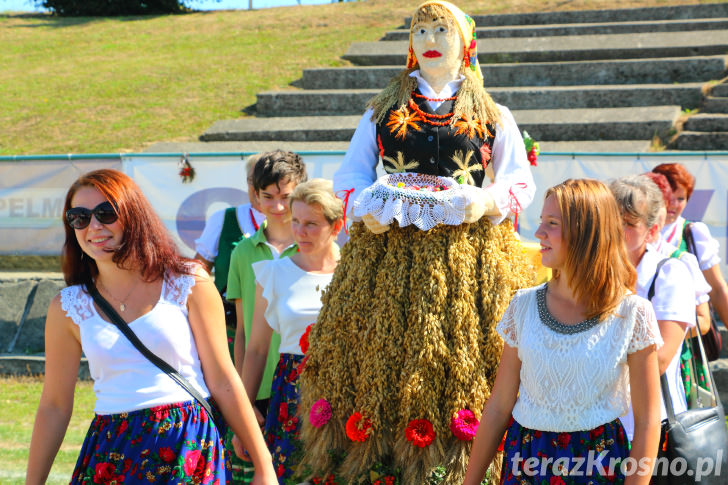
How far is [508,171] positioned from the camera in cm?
315

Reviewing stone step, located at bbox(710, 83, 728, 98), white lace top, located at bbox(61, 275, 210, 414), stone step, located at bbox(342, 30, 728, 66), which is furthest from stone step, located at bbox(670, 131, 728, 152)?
white lace top, located at bbox(61, 275, 210, 414)

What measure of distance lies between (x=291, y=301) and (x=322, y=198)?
18.1 inches

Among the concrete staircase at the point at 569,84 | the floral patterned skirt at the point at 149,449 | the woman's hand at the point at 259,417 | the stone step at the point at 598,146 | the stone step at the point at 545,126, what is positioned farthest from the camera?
the concrete staircase at the point at 569,84

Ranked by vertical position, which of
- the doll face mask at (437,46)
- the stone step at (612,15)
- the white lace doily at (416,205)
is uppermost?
the stone step at (612,15)

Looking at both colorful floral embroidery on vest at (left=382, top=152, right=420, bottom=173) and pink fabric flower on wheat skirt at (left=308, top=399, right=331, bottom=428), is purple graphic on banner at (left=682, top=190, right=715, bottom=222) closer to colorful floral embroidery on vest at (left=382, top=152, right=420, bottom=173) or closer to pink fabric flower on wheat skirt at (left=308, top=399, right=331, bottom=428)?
colorful floral embroidery on vest at (left=382, top=152, right=420, bottom=173)

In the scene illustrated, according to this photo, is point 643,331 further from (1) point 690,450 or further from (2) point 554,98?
(2) point 554,98

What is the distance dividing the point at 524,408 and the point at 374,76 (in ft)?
34.7

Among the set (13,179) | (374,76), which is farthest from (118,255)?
(374,76)

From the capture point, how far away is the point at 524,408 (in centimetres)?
243

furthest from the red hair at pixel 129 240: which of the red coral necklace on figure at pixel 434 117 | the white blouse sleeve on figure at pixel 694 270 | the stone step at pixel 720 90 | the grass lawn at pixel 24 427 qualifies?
the stone step at pixel 720 90

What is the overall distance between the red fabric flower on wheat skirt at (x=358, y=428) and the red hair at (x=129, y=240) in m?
0.83

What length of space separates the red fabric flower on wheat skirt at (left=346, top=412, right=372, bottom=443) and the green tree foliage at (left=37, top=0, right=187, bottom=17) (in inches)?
863

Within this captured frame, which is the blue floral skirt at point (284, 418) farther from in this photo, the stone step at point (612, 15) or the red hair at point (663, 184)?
the stone step at point (612, 15)

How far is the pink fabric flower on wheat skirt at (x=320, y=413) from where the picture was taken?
114 inches
